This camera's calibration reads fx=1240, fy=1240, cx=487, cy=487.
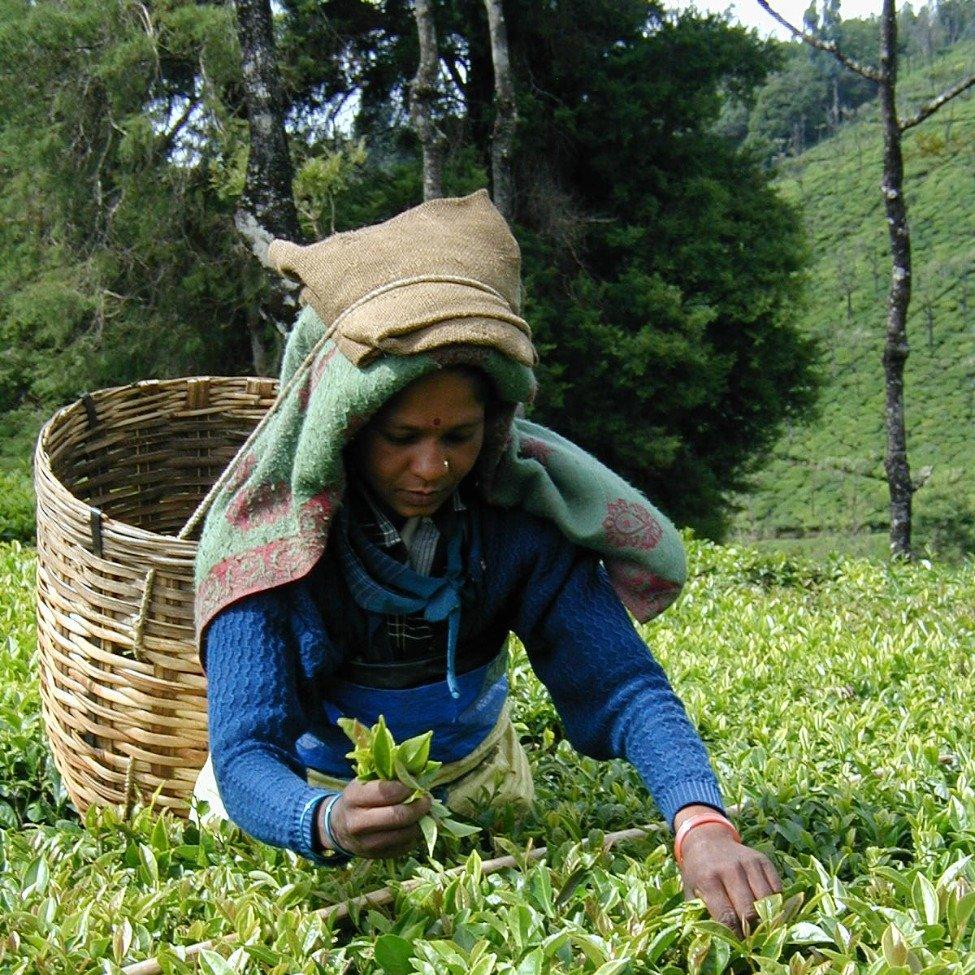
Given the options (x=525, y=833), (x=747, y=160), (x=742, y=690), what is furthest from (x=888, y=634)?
(x=747, y=160)

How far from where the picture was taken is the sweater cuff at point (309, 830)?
1787 mm

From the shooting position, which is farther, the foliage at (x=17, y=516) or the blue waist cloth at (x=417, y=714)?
the foliage at (x=17, y=516)

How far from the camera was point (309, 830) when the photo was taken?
1.79m

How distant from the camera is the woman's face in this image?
1922 mm

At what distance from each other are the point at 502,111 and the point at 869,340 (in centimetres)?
4685

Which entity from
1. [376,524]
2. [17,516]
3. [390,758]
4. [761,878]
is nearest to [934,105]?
[17,516]

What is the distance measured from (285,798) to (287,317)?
669 centimetres

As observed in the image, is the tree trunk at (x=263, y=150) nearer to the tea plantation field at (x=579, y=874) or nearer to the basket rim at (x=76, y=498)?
the basket rim at (x=76, y=498)

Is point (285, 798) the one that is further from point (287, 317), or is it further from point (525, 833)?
point (287, 317)

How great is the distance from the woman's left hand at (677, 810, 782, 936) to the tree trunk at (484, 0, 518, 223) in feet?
24.5

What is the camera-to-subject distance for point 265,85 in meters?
7.37

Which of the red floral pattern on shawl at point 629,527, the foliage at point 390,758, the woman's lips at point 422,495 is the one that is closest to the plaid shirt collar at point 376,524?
the woman's lips at point 422,495

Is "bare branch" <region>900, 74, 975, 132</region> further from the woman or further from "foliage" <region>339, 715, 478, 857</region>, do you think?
"foliage" <region>339, 715, 478, 857</region>

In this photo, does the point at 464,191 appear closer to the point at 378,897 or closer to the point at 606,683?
the point at 606,683
